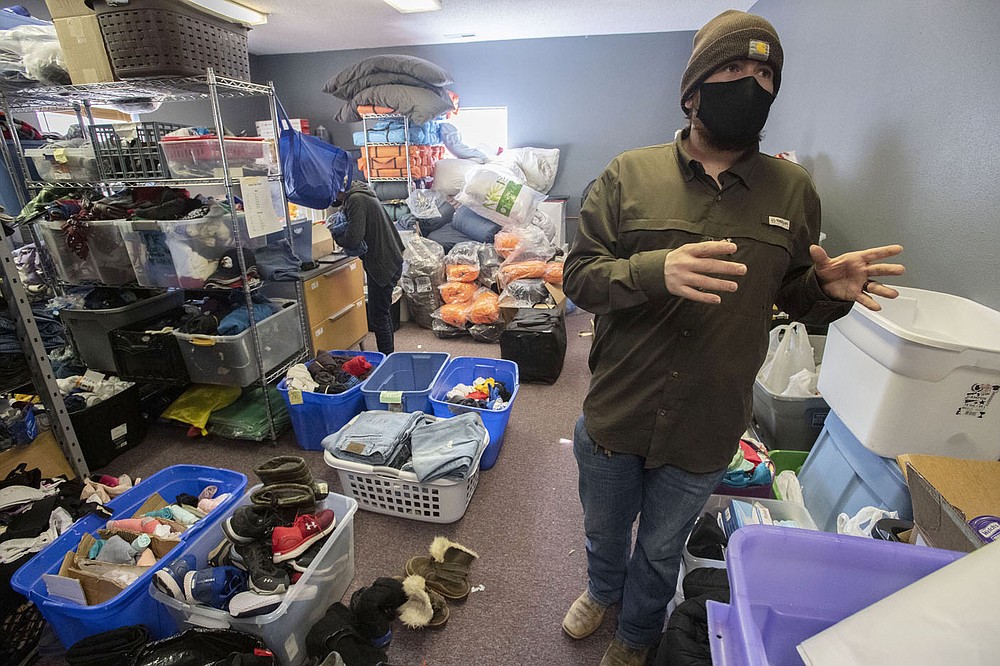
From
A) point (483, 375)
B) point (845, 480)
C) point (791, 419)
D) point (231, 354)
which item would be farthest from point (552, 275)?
point (845, 480)

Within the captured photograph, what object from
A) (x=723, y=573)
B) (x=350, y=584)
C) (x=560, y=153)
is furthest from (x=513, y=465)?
(x=560, y=153)

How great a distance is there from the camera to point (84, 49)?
6.59 feet

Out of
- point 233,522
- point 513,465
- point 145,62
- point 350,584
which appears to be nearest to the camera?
point 233,522

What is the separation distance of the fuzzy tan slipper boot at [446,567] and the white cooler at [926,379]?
54.2 inches

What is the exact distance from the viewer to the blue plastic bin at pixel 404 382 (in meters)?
2.32

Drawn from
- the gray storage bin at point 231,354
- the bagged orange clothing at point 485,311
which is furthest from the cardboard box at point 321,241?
the bagged orange clothing at point 485,311

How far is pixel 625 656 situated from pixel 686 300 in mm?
1051

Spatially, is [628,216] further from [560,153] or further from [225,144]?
[560,153]

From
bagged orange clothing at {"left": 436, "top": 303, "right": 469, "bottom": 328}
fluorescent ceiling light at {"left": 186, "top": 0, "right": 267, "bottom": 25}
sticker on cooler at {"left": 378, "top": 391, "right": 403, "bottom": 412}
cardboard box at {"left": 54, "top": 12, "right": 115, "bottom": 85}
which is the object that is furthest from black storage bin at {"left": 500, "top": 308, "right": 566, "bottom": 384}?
fluorescent ceiling light at {"left": 186, "top": 0, "right": 267, "bottom": 25}

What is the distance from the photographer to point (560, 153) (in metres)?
5.12

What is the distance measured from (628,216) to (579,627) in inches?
49.9

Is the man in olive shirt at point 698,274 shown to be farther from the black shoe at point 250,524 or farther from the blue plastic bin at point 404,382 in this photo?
the blue plastic bin at point 404,382

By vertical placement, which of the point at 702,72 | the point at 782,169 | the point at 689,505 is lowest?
the point at 689,505

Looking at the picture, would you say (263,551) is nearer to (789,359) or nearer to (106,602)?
(106,602)
